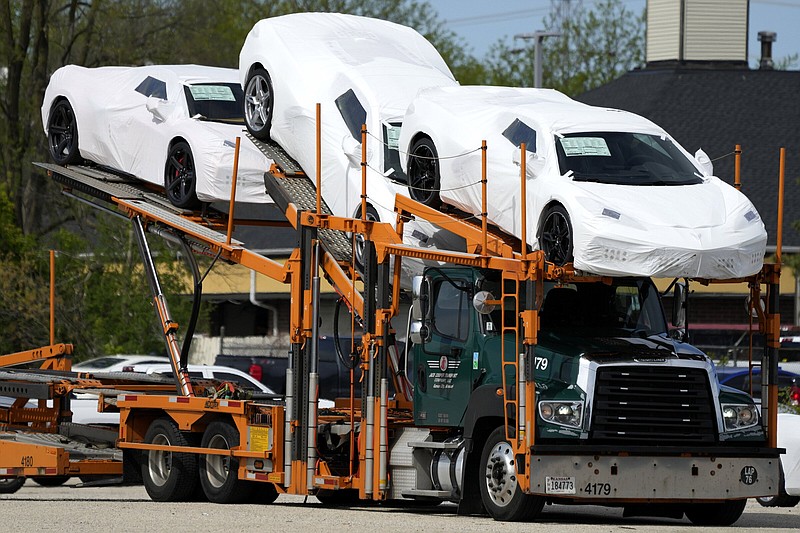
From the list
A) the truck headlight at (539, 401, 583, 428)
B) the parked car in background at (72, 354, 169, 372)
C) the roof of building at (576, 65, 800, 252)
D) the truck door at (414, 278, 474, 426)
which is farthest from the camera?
the roof of building at (576, 65, 800, 252)

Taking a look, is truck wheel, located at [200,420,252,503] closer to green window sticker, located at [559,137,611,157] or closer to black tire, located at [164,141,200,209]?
black tire, located at [164,141,200,209]

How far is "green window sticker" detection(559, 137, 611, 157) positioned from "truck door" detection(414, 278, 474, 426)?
148 cm

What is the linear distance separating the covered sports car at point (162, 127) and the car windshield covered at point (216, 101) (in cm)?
1

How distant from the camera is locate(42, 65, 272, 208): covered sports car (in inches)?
685

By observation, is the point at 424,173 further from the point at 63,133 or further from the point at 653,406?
the point at 63,133

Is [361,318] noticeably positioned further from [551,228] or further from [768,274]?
[768,274]

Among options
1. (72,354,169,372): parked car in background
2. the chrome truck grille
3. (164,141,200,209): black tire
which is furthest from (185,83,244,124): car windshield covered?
(72,354,169,372): parked car in background

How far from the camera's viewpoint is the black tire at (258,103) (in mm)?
17531

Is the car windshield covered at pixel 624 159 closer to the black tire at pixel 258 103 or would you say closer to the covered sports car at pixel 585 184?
the covered sports car at pixel 585 184

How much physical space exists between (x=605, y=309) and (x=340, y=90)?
3.90m

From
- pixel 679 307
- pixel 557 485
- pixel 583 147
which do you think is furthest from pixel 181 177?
pixel 557 485

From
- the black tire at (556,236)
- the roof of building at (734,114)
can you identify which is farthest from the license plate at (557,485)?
the roof of building at (734,114)

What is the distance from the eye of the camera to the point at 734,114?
132 feet

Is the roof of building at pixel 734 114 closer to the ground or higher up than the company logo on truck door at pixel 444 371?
higher up
